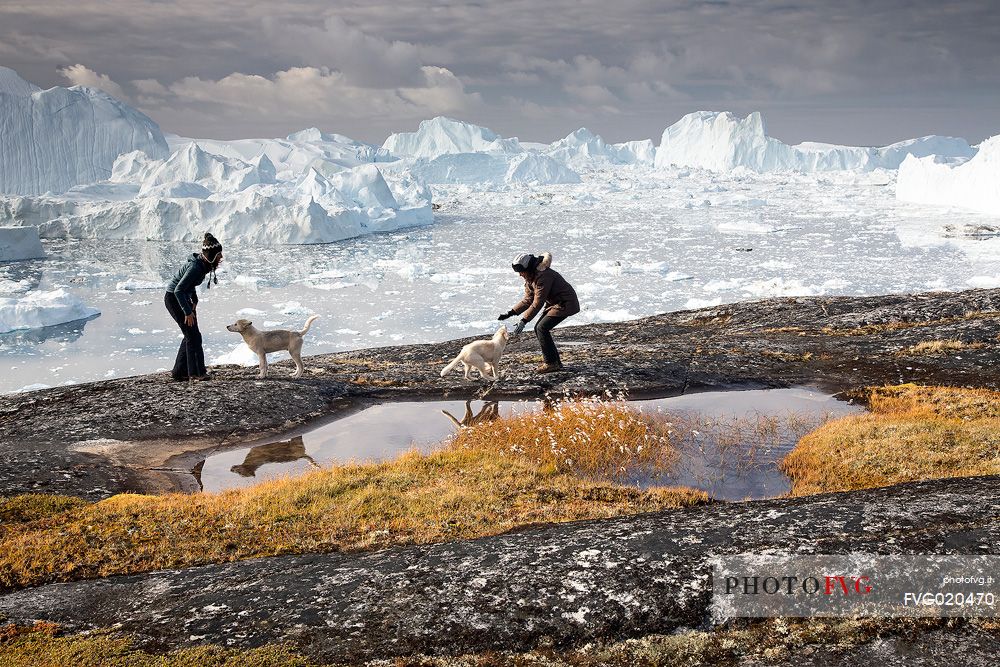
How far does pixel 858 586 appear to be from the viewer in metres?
5.58

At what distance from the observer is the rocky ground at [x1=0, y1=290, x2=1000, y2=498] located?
36.1ft

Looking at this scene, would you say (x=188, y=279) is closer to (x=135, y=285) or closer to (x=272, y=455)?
(x=272, y=455)

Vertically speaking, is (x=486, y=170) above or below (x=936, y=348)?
above

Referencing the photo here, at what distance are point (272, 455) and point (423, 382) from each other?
4536mm

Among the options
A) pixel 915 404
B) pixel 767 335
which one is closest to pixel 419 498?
pixel 915 404

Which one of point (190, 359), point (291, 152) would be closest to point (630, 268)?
point (190, 359)

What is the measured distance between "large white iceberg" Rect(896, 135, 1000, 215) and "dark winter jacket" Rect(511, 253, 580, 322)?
105 meters

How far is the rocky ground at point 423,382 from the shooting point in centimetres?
1100

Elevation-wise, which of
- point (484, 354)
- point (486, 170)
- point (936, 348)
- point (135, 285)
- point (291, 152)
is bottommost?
point (936, 348)

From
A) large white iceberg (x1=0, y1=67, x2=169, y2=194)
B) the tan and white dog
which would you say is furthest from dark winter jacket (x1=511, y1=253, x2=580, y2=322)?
large white iceberg (x1=0, y1=67, x2=169, y2=194)

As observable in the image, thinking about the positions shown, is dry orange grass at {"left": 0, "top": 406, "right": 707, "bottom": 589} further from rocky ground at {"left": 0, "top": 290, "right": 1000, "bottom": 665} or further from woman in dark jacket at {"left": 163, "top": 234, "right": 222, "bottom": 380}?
woman in dark jacket at {"left": 163, "top": 234, "right": 222, "bottom": 380}

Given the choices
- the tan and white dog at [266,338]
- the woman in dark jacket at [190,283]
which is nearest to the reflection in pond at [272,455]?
the tan and white dog at [266,338]

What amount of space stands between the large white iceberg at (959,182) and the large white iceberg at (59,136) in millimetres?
132243

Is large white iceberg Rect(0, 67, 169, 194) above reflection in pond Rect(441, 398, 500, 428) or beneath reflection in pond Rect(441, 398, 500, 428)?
above
